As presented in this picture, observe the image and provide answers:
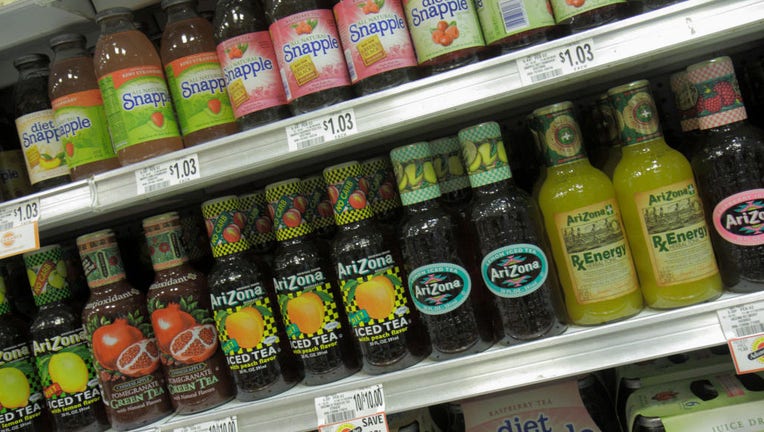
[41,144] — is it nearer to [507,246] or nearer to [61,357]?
[61,357]

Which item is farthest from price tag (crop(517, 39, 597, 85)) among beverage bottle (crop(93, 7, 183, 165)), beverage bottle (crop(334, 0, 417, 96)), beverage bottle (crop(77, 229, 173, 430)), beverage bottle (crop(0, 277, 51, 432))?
beverage bottle (crop(0, 277, 51, 432))

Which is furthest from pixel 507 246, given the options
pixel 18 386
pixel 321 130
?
pixel 18 386

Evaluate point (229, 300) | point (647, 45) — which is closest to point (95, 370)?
point (229, 300)

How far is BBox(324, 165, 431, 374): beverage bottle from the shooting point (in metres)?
1.14

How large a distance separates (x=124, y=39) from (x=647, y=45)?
1.04 metres

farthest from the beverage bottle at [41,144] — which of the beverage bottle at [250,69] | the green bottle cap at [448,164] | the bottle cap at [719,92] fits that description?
the bottle cap at [719,92]

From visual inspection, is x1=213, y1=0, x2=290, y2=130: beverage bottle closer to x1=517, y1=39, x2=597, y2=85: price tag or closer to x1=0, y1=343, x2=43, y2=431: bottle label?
x1=517, y1=39, x2=597, y2=85: price tag

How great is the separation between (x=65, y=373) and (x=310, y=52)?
943 mm

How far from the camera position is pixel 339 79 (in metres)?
1.12

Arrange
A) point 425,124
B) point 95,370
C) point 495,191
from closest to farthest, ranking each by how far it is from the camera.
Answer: point 495,191
point 95,370
point 425,124

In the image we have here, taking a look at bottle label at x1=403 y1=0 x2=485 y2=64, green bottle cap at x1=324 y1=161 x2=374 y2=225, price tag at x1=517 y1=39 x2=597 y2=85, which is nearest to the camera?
price tag at x1=517 y1=39 x2=597 y2=85

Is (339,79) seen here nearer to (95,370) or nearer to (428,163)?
(428,163)

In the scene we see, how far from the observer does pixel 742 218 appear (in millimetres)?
1047

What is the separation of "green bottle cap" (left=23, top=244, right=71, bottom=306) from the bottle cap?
4.83 ft
